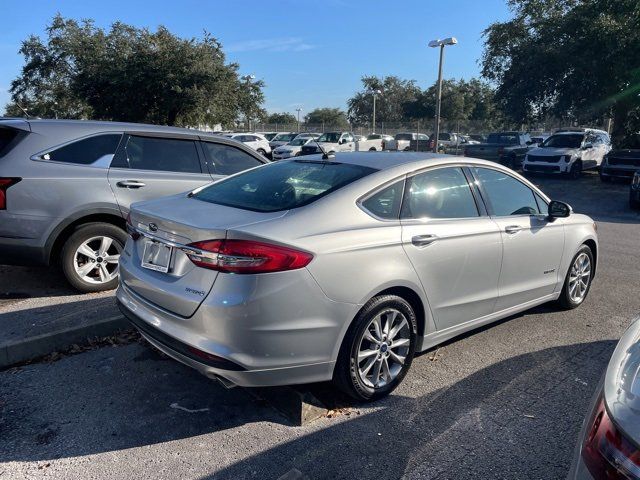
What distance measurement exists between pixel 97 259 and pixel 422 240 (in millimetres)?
3421

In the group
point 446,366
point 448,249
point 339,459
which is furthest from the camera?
point 446,366

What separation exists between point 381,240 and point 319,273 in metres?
0.55

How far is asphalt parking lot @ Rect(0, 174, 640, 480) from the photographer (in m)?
2.80

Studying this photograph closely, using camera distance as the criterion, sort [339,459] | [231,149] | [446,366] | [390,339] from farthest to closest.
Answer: [231,149] < [446,366] < [390,339] < [339,459]

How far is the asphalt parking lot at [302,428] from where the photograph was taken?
2.80 m

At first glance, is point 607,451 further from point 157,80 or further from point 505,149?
point 157,80

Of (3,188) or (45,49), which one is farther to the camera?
(45,49)

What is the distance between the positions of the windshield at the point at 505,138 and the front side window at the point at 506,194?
22536mm

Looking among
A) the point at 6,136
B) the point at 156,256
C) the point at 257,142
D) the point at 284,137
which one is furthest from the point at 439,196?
the point at 284,137

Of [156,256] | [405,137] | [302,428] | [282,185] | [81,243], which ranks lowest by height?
[302,428]

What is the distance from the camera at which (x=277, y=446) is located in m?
2.96

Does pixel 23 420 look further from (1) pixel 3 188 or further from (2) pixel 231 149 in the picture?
(2) pixel 231 149

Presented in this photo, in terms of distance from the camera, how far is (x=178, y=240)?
9.96ft

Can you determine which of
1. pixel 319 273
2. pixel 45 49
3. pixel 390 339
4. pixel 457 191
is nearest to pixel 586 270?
pixel 457 191
